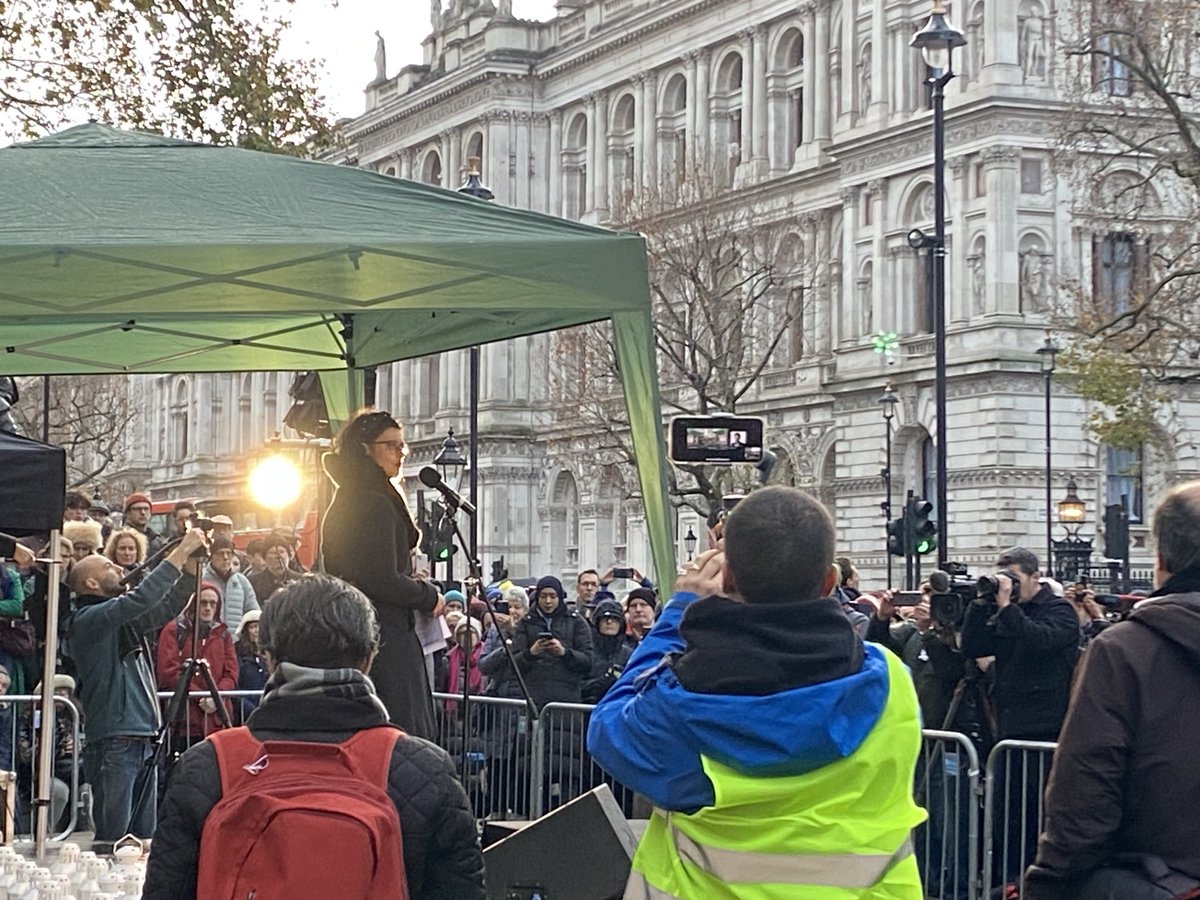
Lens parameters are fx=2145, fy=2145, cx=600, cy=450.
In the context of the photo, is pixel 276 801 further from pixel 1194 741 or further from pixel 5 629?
pixel 5 629

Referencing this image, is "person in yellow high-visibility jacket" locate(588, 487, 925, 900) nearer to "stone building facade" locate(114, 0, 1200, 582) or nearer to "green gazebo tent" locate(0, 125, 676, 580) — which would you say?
"green gazebo tent" locate(0, 125, 676, 580)


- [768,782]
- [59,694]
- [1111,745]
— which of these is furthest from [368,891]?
[59,694]

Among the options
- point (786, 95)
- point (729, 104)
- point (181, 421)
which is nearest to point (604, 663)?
point (786, 95)

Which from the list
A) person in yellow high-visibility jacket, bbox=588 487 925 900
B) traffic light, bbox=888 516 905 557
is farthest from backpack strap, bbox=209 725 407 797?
traffic light, bbox=888 516 905 557

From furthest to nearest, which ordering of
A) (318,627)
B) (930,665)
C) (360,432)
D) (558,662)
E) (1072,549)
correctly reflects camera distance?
(1072,549) → (558,662) → (930,665) → (360,432) → (318,627)

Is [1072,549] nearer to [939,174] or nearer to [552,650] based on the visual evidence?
[939,174]

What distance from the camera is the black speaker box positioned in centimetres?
568

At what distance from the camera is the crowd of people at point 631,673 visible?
14.0ft

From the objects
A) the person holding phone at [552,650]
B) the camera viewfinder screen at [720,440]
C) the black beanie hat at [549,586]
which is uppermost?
the camera viewfinder screen at [720,440]

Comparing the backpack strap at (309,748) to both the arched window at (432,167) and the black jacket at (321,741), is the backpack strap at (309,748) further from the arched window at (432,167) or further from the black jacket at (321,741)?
the arched window at (432,167)

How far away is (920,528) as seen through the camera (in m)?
25.7

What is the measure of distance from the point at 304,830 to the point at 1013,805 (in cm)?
582

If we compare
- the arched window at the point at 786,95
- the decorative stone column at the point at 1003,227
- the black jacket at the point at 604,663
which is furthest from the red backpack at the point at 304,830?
the arched window at the point at 786,95

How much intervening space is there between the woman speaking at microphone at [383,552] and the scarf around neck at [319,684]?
12.1ft
